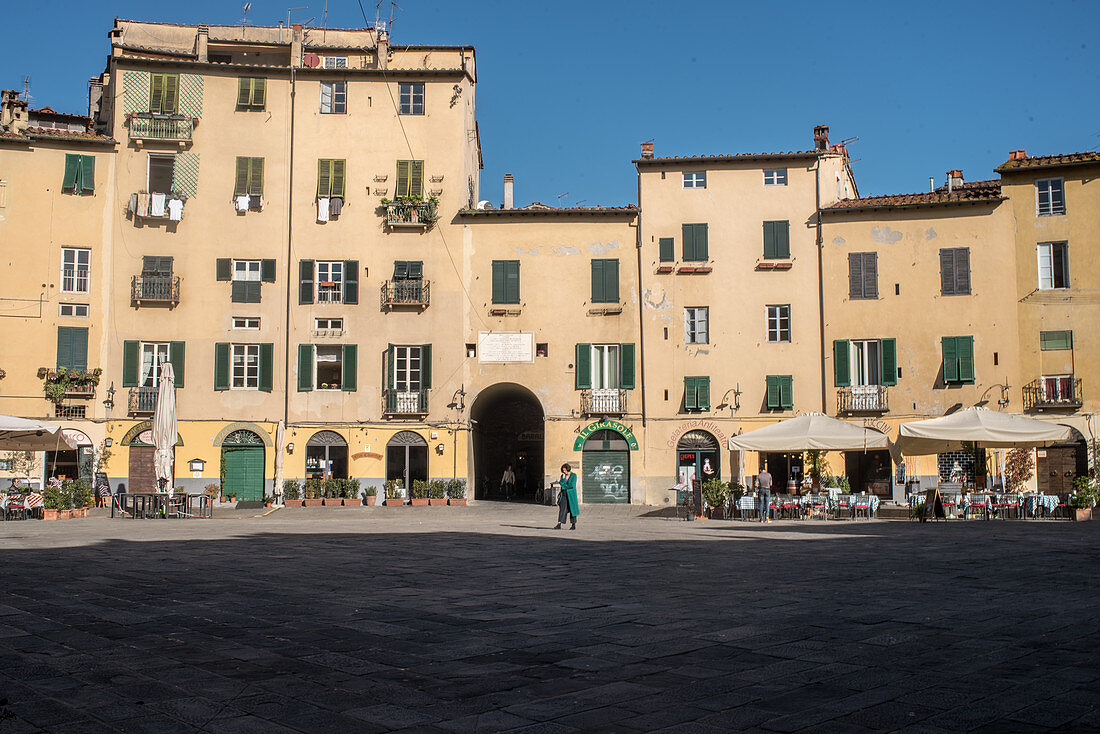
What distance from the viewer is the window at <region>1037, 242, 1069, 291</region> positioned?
35.0 m

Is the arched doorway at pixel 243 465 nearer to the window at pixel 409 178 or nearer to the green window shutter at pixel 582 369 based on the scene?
the window at pixel 409 178

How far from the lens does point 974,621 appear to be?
8.22 meters

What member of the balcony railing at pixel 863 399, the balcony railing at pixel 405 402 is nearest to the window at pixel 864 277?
the balcony railing at pixel 863 399

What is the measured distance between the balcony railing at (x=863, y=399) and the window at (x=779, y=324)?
284 cm

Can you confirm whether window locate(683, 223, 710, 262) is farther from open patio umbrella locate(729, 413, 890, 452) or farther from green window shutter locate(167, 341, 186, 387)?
green window shutter locate(167, 341, 186, 387)

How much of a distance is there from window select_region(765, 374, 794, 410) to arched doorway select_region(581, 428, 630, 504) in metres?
5.47

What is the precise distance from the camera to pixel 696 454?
36062 mm

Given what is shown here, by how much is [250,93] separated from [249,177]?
3.28 m

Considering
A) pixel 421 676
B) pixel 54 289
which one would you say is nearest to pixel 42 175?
pixel 54 289

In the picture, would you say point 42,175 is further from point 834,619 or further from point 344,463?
point 834,619

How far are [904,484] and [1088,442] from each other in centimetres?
641

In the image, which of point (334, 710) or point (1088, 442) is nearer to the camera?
point (334, 710)

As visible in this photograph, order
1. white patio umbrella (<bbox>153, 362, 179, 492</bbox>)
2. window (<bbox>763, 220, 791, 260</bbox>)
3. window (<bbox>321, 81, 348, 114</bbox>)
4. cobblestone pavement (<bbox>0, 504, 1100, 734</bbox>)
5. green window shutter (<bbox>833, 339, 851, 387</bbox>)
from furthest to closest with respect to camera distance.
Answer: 1. window (<bbox>321, 81, 348, 114</bbox>)
2. window (<bbox>763, 220, 791, 260</bbox>)
3. green window shutter (<bbox>833, 339, 851, 387</bbox>)
4. white patio umbrella (<bbox>153, 362, 179, 492</bbox>)
5. cobblestone pavement (<bbox>0, 504, 1100, 734</bbox>)

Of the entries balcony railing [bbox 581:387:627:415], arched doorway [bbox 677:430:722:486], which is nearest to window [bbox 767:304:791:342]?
arched doorway [bbox 677:430:722:486]
